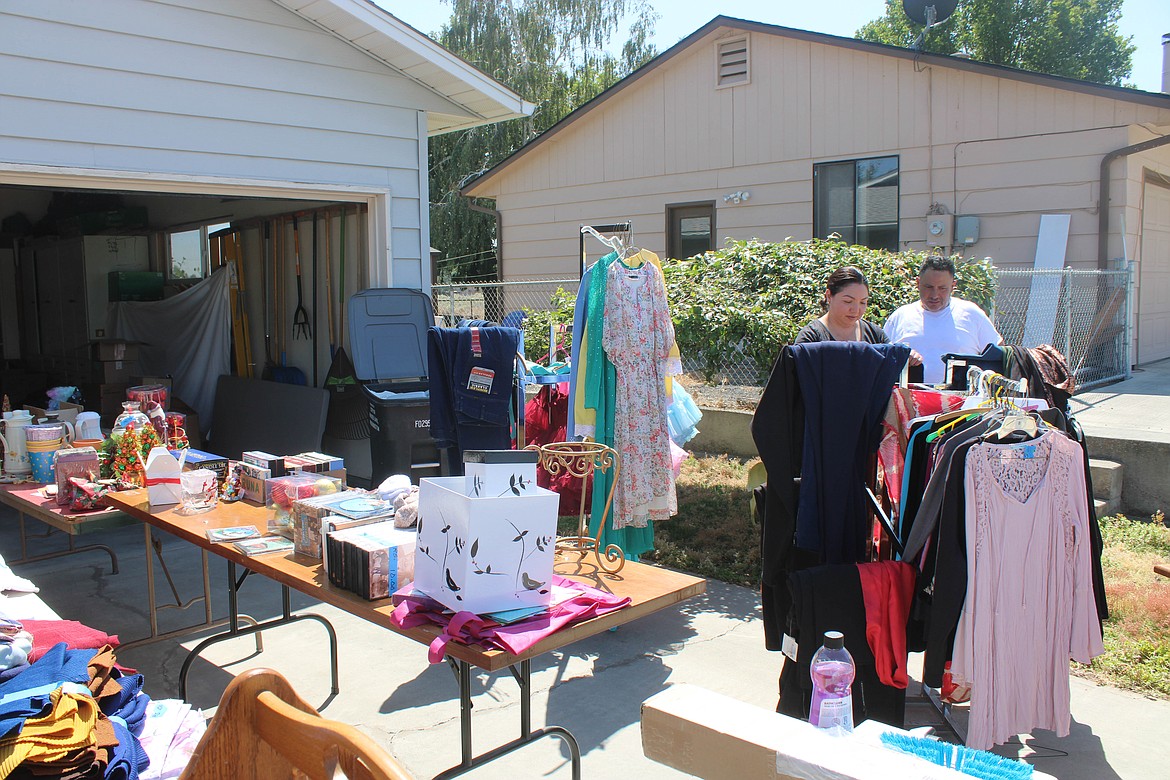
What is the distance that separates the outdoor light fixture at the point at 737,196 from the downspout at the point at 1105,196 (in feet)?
12.2

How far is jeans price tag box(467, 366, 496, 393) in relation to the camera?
15.4ft

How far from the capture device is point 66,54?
16.6 feet

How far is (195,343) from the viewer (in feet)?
30.2

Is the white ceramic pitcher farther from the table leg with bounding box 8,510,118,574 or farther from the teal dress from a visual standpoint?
the teal dress

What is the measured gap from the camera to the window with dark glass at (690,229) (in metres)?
11.2

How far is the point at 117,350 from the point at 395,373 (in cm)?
401

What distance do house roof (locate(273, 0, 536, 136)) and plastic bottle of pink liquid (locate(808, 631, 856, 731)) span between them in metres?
5.12

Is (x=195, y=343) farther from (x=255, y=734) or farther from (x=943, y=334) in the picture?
(x=255, y=734)

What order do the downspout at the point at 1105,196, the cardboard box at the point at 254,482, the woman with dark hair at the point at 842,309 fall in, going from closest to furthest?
the cardboard box at the point at 254,482 → the woman with dark hair at the point at 842,309 → the downspout at the point at 1105,196

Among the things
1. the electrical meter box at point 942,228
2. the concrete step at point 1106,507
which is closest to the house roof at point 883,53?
the electrical meter box at point 942,228

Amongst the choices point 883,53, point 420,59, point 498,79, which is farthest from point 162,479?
point 498,79

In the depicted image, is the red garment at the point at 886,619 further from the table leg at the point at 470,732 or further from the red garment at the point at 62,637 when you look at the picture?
the red garment at the point at 62,637

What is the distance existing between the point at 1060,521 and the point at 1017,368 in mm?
902

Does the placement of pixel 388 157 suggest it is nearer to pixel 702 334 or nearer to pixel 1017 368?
pixel 702 334
